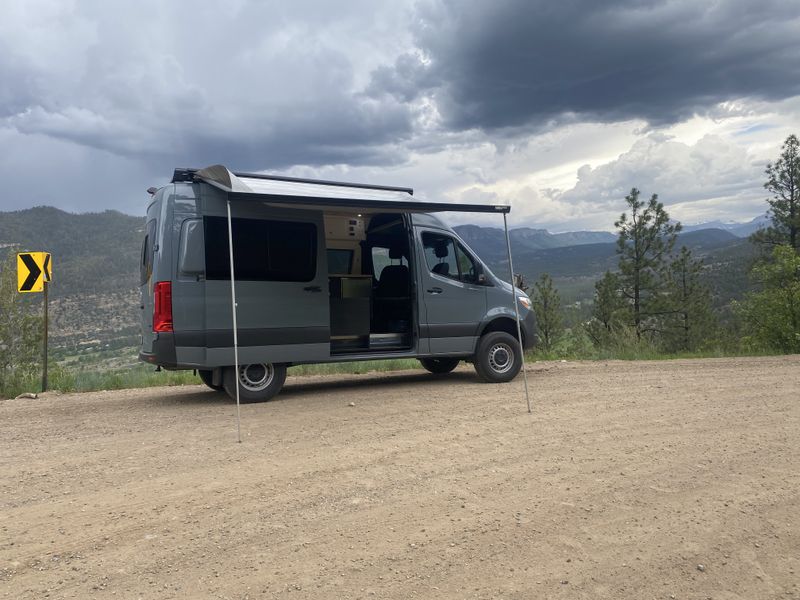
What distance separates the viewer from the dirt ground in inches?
125

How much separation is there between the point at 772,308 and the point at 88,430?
20.4 m

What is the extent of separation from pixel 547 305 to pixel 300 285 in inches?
1157

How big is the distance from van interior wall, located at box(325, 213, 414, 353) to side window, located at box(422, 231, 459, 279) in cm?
31

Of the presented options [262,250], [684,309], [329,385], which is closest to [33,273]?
[262,250]

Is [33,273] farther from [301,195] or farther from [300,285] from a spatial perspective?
[301,195]

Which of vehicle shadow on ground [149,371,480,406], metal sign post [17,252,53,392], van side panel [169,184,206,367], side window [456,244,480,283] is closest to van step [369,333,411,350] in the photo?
vehicle shadow on ground [149,371,480,406]

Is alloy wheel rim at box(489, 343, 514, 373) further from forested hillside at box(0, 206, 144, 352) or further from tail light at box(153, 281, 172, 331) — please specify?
forested hillside at box(0, 206, 144, 352)

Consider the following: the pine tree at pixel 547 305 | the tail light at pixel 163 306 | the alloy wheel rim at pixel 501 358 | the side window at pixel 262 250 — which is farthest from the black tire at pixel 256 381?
the pine tree at pixel 547 305

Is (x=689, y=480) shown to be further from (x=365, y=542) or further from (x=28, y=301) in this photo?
(x=28, y=301)

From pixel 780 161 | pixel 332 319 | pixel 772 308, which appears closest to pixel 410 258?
pixel 332 319

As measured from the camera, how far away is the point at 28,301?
22.5 m

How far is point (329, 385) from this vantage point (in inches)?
387

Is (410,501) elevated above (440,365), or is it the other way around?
(440,365)

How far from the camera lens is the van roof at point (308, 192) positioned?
675cm
